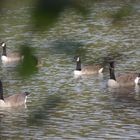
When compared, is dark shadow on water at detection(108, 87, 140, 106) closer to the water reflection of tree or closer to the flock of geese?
the flock of geese

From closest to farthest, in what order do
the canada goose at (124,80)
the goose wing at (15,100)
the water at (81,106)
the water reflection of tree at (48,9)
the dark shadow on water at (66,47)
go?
the water reflection of tree at (48,9) < the dark shadow on water at (66,47) < the water at (81,106) < the goose wing at (15,100) < the canada goose at (124,80)

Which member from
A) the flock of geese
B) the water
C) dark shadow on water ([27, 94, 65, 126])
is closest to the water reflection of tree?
dark shadow on water ([27, 94, 65, 126])

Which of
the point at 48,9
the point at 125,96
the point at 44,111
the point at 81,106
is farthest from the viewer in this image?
the point at 125,96

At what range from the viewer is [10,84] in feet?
53.7

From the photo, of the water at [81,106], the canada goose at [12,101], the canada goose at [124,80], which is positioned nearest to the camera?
the water at [81,106]

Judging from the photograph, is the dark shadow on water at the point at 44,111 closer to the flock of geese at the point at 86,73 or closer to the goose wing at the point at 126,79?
the flock of geese at the point at 86,73

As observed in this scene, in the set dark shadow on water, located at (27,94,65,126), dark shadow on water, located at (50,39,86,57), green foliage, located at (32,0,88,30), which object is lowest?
dark shadow on water, located at (27,94,65,126)

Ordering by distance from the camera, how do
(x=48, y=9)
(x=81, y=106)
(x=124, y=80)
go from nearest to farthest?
(x=48, y=9), (x=81, y=106), (x=124, y=80)

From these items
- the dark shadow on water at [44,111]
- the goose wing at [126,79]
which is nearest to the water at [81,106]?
the goose wing at [126,79]

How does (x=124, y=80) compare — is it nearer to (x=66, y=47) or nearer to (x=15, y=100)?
(x=15, y=100)

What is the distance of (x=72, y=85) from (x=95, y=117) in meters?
3.18

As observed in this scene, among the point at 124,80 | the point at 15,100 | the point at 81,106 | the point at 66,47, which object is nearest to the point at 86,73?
the point at 124,80

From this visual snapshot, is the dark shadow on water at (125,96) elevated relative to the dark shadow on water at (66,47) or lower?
lower

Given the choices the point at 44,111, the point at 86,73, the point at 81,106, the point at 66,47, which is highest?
the point at 66,47
